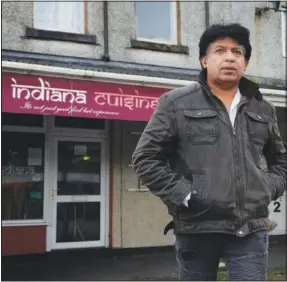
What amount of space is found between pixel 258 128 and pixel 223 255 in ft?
2.40

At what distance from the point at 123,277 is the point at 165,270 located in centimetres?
84

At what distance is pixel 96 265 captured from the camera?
8750 millimetres

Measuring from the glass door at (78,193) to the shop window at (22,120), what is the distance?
43cm

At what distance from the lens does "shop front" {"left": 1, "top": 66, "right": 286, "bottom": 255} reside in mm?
7762

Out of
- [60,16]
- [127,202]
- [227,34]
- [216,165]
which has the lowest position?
[127,202]

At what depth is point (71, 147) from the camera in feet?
30.9

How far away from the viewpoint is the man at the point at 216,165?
283 cm

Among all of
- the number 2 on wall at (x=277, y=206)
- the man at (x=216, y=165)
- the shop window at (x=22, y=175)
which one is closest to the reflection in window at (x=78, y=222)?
the shop window at (x=22, y=175)

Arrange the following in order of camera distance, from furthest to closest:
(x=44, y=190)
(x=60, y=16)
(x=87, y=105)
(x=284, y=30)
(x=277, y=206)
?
(x=277, y=206) < (x=284, y=30) < (x=44, y=190) < (x=60, y=16) < (x=87, y=105)

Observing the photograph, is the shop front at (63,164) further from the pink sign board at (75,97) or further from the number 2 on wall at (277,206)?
the number 2 on wall at (277,206)

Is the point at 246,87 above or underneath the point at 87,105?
underneath

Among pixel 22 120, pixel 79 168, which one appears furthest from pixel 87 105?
pixel 79 168

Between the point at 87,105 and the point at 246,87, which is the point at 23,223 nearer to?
the point at 87,105

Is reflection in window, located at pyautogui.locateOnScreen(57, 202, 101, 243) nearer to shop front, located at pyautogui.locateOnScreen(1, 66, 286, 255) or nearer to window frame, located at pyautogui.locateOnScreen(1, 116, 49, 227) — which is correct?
shop front, located at pyautogui.locateOnScreen(1, 66, 286, 255)
